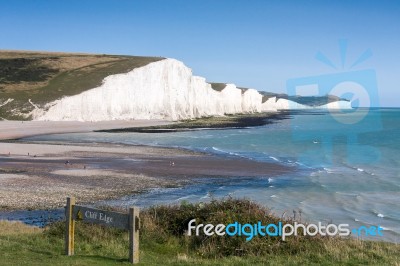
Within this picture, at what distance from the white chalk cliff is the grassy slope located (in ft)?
6.52

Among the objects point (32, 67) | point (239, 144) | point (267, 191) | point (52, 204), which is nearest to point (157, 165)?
point (267, 191)

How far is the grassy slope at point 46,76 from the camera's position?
8006 cm

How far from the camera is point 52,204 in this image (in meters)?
19.0

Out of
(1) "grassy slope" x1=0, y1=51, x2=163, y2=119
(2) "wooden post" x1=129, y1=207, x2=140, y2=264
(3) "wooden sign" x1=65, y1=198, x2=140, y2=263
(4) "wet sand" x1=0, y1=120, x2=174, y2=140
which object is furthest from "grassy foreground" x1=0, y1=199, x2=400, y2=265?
(1) "grassy slope" x1=0, y1=51, x2=163, y2=119

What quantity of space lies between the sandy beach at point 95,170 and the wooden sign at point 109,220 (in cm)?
1012

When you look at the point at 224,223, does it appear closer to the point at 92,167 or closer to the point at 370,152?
the point at 92,167

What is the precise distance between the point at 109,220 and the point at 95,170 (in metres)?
22.1

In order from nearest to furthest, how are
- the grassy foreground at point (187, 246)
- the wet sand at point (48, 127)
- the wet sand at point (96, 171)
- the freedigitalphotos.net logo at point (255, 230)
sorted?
the grassy foreground at point (187, 246), the freedigitalphotos.net logo at point (255, 230), the wet sand at point (96, 171), the wet sand at point (48, 127)

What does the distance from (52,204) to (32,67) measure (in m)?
88.5

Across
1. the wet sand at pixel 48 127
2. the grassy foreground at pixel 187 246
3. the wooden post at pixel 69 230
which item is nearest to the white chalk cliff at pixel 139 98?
the wet sand at pixel 48 127

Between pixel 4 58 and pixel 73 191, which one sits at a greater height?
pixel 4 58

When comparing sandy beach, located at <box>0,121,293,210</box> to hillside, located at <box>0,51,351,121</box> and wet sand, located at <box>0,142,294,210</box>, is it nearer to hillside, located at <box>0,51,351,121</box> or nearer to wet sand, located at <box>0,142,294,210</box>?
wet sand, located at <box>0,142,294,210</box>

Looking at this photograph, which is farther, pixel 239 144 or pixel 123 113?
pixel 123 113

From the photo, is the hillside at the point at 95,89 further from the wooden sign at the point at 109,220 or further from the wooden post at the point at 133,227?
the wooden post at the point at 133,227
